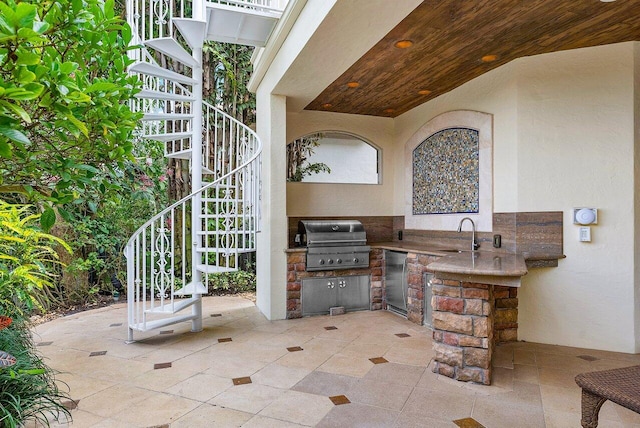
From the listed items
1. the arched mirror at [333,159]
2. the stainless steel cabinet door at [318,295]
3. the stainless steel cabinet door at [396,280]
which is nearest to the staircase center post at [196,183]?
the stainless steel cabinet door at [318,295]

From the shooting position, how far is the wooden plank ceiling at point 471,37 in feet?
8.46

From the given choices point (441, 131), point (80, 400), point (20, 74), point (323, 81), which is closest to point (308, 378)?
point (80, 400)

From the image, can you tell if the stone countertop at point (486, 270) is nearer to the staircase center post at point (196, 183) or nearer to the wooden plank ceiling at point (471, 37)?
the wooden plank ceiling at point (471, 37)

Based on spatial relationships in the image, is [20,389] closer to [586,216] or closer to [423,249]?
[423,249]

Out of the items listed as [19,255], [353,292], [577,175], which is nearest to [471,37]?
[577,175]

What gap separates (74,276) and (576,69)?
20.0 feet

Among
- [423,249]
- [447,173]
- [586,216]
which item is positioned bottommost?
[423,249]

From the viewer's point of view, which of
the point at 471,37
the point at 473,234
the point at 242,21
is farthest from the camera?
the point at 473,234

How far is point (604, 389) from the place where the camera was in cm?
156

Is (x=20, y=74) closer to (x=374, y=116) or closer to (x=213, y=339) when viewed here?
(x=213, y=339)

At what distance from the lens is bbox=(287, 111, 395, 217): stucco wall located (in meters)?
4.91

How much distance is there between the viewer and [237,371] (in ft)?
9.29

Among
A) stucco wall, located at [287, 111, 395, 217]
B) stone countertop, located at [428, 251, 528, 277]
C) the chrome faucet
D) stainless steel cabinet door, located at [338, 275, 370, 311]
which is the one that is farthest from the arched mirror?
stone countertop, located at [428, 251, 528, 277]

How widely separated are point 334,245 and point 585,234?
247 cm
